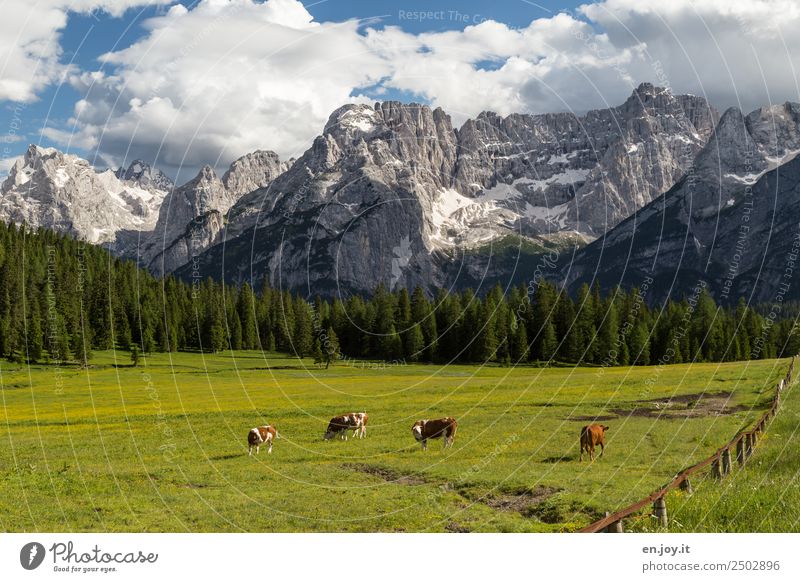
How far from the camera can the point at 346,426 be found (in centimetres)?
3875

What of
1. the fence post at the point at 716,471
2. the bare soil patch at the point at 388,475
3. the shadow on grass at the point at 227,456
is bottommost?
the shadow on grass at the point at 227,456

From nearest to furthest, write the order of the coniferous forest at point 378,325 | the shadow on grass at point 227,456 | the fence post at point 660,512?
the fence post at point 660,512 → the shadow on grass at point 227,456 → the coniferous forest at point 378,325

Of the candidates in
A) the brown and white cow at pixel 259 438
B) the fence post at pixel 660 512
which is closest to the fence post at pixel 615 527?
the fence post at pixel 660 512

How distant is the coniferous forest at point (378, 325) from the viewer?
114875 mm

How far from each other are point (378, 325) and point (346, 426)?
102137 millimetres

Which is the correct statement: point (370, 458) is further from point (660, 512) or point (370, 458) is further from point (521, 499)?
point (660, 512)

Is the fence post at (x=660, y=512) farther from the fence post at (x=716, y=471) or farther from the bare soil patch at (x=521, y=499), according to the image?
the bare soil patch at (x=521, y=499)

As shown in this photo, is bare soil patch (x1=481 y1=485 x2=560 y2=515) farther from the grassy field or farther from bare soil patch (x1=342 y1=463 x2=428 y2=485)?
bare soil patch (x1=342 y1=463 x2=428 y2=485)

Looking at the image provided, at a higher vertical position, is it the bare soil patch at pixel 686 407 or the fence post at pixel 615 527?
the fence post at pixel 615 527

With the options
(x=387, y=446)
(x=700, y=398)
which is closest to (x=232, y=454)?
(x=387, y=446)

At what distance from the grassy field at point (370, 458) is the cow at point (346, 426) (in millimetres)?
946

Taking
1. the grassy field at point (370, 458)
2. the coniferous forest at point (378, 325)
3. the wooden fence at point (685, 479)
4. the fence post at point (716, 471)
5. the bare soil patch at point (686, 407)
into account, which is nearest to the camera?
the wooden fence at point (685, 479)

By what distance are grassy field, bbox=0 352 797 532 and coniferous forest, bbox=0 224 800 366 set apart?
Result: 4336cm
